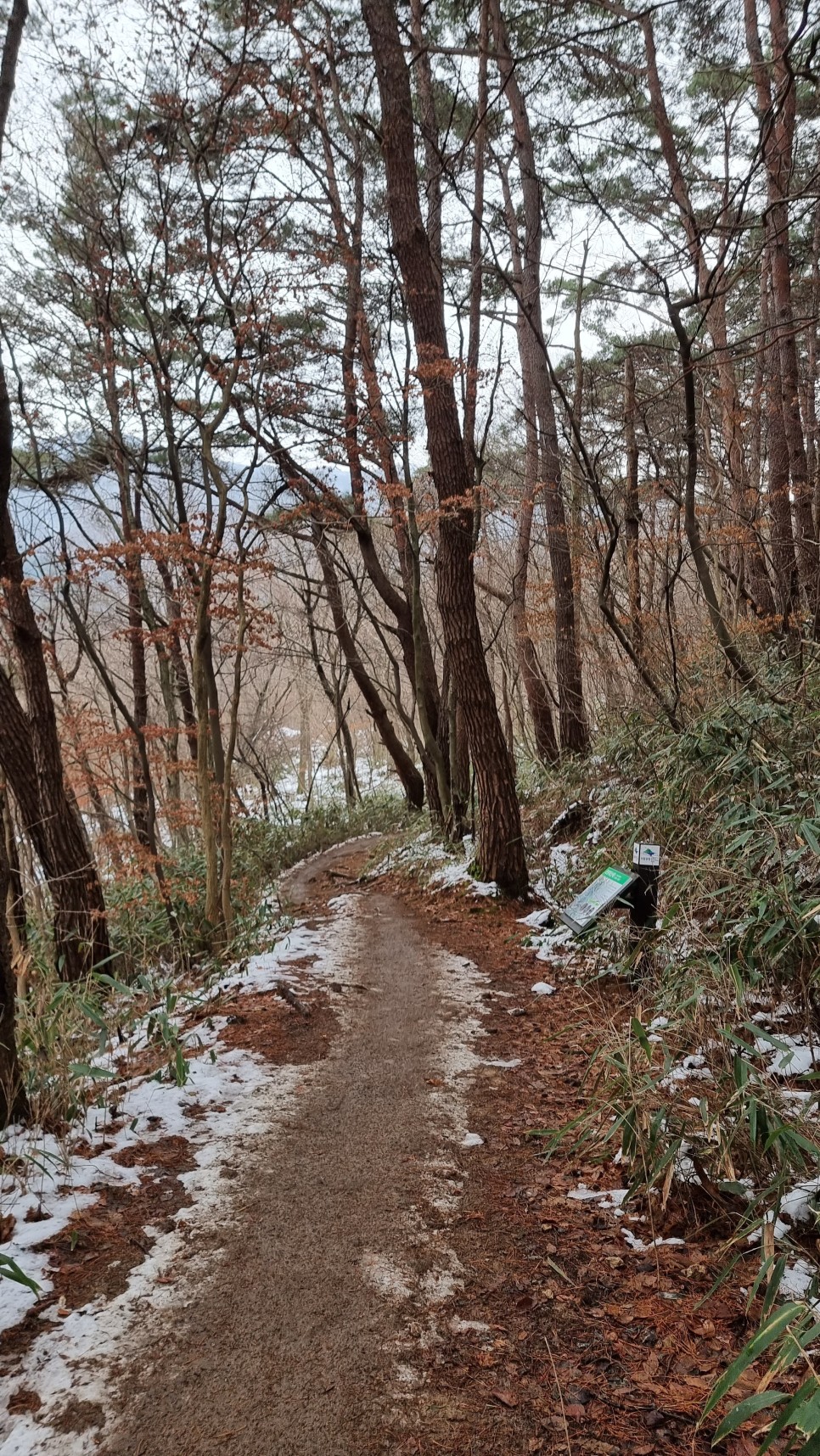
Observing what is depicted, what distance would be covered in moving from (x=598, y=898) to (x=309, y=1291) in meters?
2.88

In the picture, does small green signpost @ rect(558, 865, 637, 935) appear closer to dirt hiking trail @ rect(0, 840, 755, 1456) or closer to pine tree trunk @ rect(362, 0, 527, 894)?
dirt hiking trail @ rect(0, 840, 755, 1456)

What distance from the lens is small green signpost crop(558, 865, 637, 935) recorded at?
446 centimetres

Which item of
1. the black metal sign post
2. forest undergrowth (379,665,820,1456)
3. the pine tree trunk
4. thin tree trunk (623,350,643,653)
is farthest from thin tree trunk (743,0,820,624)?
the black metal sign post

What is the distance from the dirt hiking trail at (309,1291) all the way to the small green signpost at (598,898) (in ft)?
4.29

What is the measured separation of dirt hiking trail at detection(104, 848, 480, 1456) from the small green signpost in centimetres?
131

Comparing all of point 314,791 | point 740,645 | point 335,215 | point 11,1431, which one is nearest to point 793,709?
point 740,645

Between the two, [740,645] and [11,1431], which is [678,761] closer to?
[740,645]

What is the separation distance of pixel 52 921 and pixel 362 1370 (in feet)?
18.6

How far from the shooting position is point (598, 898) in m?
4.65

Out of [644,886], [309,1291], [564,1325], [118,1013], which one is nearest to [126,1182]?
[309,1291]

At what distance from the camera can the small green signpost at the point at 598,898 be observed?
14.6 ft

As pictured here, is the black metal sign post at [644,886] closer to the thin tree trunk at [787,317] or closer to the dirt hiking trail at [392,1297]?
the dirt hiking trail at [392,1297]

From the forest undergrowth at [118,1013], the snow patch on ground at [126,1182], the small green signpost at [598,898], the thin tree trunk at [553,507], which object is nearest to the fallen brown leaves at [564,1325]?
the snow patch on ground at [126,1182]

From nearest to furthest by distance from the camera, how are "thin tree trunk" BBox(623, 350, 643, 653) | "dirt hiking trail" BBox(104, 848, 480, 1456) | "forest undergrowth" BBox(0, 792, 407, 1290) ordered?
"dirt hiking trail" BBox(104, 848, 480, 1456) → "forest undergrowth" BBox(0, 792, 407, 1290) → "thin tree trunk" BBox(623, 350, 643, 653)
